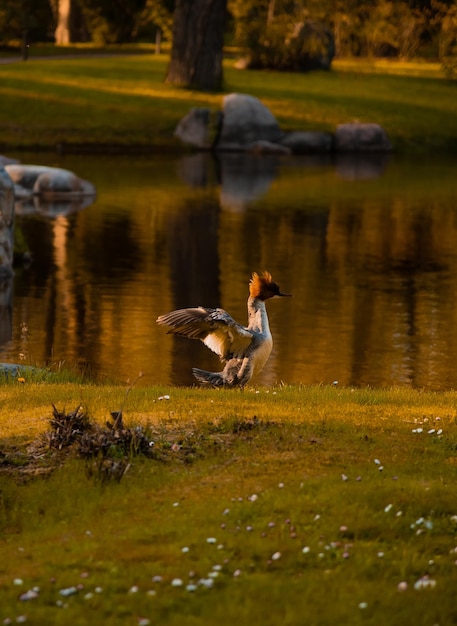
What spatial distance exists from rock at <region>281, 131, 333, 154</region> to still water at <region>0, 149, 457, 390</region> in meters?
6.46

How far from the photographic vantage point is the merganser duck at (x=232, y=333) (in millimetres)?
12828

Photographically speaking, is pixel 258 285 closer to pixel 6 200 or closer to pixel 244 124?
pixel 6 200

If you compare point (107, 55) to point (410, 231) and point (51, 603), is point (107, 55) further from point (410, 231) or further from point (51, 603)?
point (51, 603)

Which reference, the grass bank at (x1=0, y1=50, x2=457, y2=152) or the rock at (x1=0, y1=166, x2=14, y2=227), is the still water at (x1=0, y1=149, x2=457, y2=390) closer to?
the rock at (x1=0, y1=166, x2=14, y2=227)

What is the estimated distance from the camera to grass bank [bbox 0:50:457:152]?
176ft

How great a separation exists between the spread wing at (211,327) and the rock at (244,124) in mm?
42625

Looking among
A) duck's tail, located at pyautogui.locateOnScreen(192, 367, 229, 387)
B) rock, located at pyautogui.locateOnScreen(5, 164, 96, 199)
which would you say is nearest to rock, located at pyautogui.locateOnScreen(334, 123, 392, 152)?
rock, located at pyautogui.locateOnScreen(5, 164, 96, 199)

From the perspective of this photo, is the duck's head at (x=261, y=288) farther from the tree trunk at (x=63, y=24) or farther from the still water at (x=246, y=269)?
the tree trunk at (x=63, y=24)

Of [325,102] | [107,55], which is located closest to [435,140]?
[325,102]

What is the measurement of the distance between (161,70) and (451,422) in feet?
183

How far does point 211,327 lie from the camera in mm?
12914

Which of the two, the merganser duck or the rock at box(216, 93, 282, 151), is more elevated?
the merganser duck

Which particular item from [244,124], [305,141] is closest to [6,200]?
[244,124]

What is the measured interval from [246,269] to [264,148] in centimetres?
2671
